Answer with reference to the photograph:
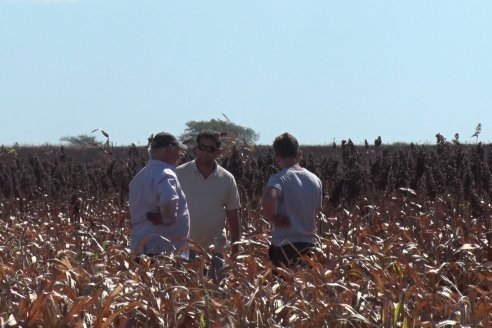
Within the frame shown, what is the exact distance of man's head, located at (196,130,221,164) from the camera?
8.48 metres

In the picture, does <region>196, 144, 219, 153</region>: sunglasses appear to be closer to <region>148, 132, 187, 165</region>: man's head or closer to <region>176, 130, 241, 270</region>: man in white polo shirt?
<region>176, 130, 241, 270</region>: man in white polo shirt

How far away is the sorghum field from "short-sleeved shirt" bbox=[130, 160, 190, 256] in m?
0.18

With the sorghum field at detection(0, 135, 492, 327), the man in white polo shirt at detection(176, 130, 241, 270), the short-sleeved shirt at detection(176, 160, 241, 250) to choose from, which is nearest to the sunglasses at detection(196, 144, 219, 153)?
the man in white polo shirt at detection(176, 130, 241, 270)

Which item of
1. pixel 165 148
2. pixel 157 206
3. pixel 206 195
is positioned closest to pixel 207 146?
pixel 206 195

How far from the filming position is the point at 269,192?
26.8ft

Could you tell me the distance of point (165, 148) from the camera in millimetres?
8055

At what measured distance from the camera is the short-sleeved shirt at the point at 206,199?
8602 millimetres

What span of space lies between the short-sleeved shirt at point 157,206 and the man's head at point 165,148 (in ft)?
0.14

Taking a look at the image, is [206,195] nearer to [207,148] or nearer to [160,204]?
[207,148]

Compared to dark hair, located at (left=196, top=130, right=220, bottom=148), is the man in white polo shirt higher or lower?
lower

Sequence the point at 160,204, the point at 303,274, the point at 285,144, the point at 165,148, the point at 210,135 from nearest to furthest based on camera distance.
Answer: the point at 303,274
the point at 160,204
the point at 165,148
the point at 285,144
the point at 210,135

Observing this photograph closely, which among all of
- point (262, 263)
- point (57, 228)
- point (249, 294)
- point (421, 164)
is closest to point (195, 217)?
point (262, 263)

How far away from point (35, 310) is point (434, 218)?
677 centimetres

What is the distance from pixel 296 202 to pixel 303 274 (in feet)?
4.04
